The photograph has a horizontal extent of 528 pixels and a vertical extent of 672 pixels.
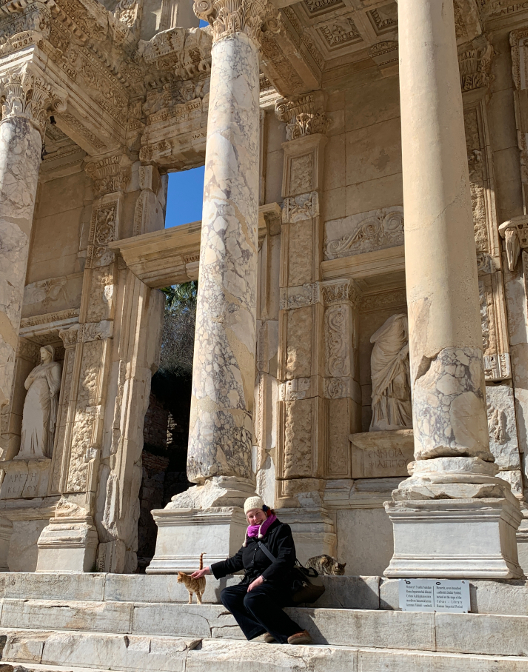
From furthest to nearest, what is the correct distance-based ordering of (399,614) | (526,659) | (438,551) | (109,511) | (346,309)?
(109,511) → (346,309) → (438,551) → (399,614) → (526,659)

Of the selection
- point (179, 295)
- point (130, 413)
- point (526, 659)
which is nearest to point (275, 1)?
point (130, 413)

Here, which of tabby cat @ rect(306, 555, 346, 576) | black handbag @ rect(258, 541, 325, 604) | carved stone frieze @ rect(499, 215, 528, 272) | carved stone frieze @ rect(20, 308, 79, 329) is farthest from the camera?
carved stone frieze @ rect(20, 308, 79, 329)

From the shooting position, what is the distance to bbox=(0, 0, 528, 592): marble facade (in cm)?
827

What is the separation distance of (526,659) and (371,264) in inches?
331

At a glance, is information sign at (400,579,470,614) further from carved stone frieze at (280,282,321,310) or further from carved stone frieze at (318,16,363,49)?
carved stone frieze at (318,16,363,49)

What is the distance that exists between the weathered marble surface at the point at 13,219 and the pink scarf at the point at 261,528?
6.56 m

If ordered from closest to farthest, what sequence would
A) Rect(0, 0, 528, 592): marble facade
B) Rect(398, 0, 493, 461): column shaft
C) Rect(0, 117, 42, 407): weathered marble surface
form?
Rect(398, 0, 493, 461): column shaft < Rect(0, 0, 528, 592): marble facade < Rect(0, 117, 42, 407): weathered marble surface

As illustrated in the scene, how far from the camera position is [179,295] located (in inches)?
1297

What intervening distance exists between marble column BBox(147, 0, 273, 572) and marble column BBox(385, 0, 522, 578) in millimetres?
2339

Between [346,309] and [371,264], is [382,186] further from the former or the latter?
[346,309]

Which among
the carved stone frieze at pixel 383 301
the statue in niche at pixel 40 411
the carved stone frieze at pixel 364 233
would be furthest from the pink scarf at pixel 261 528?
the statue in niche at pixel 40 411

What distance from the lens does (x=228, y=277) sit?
389 inches

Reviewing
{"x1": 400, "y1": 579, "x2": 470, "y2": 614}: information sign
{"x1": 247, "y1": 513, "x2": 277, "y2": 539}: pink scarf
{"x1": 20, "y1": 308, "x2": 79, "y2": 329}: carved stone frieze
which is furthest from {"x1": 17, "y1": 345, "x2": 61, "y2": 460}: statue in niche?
{"x1": 400, "y1": 579, "x2": 470, "y2": 614}: information sign

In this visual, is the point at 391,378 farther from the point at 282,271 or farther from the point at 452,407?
the point at 452,407
